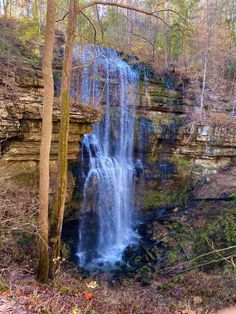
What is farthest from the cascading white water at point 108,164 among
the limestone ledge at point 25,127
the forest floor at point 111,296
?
the forest floor at point 111,296

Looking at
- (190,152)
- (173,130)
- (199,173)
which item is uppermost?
(173,130)

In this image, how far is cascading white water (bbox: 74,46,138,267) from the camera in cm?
1273

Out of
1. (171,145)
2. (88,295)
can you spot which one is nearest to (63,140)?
(88,295)

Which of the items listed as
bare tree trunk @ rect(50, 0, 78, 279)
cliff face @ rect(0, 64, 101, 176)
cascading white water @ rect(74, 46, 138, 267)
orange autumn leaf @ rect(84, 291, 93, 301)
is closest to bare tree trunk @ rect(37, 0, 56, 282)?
bare tree trunk @ rect(50, 0, 78, 279)

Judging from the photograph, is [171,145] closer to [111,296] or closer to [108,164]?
[108,164]

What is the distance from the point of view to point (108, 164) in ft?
43.9

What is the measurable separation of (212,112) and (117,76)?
248 inches

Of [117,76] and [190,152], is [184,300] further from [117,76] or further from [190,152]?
[117,76]

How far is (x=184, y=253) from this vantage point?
11.6 meters

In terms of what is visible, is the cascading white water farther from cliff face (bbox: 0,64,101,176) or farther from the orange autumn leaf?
the orange autumn leaf

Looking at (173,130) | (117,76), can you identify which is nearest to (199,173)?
(173,130)

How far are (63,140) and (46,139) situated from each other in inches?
15.9

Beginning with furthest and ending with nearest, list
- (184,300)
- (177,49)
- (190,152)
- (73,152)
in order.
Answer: (177,49), (190,152), (73,152), (184,300)

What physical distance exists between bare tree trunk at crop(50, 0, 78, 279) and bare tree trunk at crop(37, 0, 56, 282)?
0.89ft
